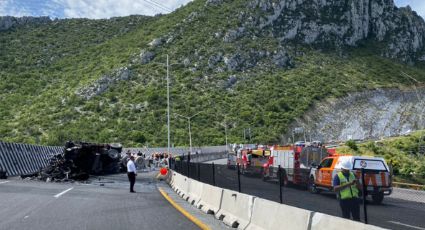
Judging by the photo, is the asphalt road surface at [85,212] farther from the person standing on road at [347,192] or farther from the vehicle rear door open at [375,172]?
the vehicle rear door open at [375,172]

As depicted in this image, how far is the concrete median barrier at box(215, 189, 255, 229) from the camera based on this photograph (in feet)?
39.8

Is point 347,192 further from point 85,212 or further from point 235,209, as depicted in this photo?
point 85,212

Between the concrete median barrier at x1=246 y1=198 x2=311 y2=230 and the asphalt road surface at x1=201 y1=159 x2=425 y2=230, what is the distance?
1.60ft

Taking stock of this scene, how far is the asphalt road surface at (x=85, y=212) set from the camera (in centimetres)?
1274

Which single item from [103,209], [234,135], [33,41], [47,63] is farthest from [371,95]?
[103,209]

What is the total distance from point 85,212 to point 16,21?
123783 millimetres

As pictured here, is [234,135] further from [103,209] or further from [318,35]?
[103,209]

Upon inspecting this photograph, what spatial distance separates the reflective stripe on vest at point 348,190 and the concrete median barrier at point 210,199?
14.1 feet

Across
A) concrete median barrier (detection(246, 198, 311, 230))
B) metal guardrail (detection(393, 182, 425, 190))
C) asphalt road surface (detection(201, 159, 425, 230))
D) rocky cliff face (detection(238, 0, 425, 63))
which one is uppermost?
rocky cliff face (detection(238, 0, 425, 63))

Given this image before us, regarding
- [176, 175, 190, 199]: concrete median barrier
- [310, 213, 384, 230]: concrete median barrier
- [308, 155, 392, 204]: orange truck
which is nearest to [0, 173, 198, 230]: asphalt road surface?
[176, 175, 190, 199]: concrete median barrier

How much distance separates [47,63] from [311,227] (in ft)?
342

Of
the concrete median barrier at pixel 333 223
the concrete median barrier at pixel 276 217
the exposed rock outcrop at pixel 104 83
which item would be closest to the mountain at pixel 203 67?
the exposed rock outcrop at pixel 104 83

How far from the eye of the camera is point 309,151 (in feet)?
99.8

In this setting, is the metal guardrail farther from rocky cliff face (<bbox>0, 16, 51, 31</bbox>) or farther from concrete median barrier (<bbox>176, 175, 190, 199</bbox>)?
rocky cliff face (<bbox>0, 16, 51, 31</bbox>)
